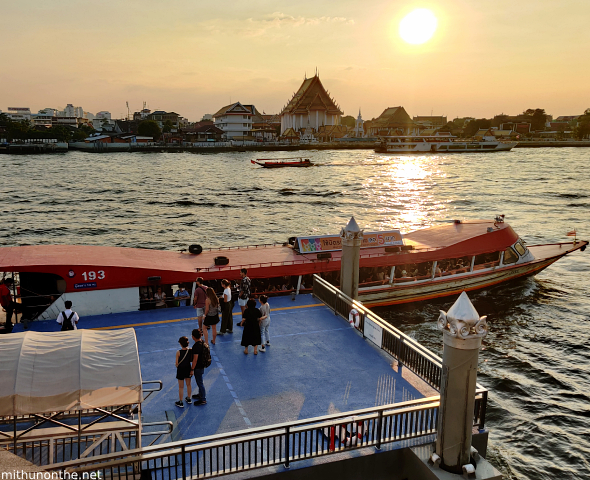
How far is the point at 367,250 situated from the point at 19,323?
46.5ft

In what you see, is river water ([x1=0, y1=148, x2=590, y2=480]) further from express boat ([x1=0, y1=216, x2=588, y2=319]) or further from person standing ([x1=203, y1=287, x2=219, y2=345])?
person standing ([x1=203, y1=287, x2=219, y2=345])

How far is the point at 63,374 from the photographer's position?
809cm

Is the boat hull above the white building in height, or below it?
below

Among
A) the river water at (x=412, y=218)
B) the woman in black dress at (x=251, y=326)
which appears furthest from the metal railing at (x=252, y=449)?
the river water at (x=412, y=218)

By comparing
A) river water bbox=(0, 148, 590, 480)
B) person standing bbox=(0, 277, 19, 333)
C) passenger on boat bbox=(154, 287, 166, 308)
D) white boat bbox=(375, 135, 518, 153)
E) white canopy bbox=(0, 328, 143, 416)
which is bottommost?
river water bbox=(0, 148, 590, 480)

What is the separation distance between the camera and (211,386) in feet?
38.8

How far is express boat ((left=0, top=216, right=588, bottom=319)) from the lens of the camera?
16.3m

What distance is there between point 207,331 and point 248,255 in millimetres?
7171

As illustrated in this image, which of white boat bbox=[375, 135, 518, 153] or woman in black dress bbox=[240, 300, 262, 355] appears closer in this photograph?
woman in black dress bbox=[240, 300, 262, 355]

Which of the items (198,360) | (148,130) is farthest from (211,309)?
(148,130)

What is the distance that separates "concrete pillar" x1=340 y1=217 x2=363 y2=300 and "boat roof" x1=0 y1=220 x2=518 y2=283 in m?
3.79

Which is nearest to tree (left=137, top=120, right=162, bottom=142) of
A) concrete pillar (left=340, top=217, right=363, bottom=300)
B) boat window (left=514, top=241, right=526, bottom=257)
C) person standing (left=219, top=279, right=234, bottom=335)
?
boat window (left=514, top=241, right=526, bottom=257)

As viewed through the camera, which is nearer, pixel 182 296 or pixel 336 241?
pixel 182 296

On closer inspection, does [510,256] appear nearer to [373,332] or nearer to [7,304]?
[373,332]
